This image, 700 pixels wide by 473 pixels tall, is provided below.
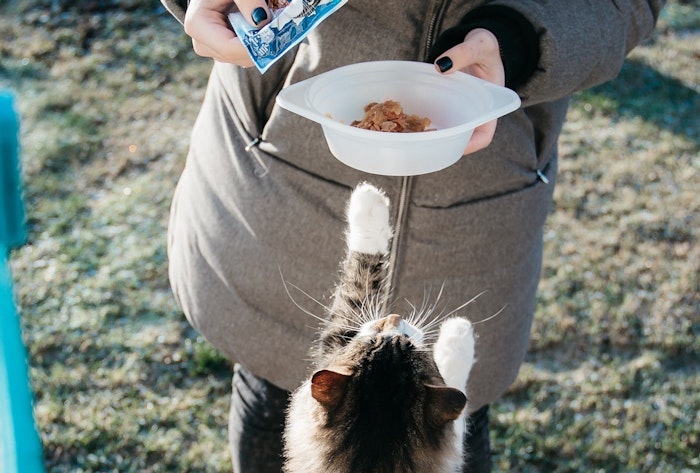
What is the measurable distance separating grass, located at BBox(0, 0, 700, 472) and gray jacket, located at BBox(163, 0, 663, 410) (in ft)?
3.18

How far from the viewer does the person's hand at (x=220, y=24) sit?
1.04m

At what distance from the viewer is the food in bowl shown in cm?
108

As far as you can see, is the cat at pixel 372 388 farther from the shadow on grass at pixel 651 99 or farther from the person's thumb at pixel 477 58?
the shadow on grass at pixel 651 99

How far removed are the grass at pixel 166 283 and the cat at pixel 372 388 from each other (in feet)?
3.13

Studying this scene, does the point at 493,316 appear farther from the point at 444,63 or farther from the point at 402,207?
the point at 444,63

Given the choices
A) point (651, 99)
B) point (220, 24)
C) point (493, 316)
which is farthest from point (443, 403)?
point (651, 99)

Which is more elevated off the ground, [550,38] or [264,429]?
[550,38]

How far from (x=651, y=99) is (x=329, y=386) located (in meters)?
3.05

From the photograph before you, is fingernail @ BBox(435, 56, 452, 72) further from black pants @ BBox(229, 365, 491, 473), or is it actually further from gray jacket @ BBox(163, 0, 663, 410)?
black pants @ BBox(229, 365, 491, 473)

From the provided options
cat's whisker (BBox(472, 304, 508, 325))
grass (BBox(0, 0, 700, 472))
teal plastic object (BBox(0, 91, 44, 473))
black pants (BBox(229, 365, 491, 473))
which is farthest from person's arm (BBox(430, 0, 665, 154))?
grass (BBox(0, 0, 700, 472))

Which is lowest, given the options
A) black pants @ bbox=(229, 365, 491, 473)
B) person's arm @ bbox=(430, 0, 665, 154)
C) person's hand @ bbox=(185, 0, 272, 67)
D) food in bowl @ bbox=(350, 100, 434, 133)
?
black pants @ bbox=(229, 365, 491, 473)

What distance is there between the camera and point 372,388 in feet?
4.09

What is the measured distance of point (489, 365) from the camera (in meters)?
1.40

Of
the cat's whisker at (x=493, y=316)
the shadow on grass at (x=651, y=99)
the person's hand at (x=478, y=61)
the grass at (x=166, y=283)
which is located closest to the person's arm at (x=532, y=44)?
the person's hand at (x=478, y=61)
